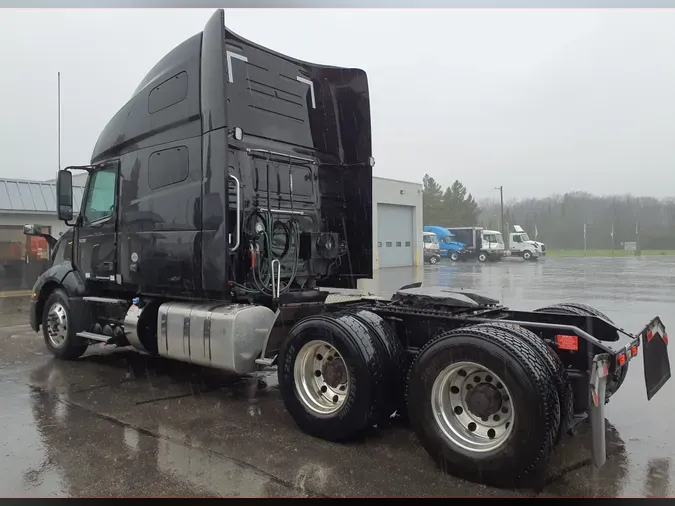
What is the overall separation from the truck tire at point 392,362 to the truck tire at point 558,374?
0.95 m

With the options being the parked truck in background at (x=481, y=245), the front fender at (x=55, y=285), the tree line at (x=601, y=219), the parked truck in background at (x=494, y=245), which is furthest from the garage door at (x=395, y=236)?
the front fender at (x=55, y=285)

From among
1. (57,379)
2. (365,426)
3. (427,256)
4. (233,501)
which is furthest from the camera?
(427,256)

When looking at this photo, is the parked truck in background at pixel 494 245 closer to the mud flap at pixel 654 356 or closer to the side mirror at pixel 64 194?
the side mirror at pixel 64 194

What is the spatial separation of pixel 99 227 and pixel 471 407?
5.61m

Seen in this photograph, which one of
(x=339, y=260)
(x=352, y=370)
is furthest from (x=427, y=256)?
(x=352, y=370)

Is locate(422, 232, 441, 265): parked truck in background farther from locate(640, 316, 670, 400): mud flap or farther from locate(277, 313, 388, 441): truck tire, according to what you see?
locate(277, 313, 388, 441): truck tire

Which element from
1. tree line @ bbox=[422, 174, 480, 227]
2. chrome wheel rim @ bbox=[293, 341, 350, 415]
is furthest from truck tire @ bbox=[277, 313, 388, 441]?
tree line @ bbox=[422, 174, 480, 227]

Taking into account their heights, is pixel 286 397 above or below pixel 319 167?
below

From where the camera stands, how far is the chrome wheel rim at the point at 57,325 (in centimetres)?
772

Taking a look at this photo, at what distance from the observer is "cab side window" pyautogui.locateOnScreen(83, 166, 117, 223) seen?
720cm

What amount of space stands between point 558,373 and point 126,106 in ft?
19.2

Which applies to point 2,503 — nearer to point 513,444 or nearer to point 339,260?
point 513,444

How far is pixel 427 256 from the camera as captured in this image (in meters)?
41.2

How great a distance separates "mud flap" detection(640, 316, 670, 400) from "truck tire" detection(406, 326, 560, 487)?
1422 mm
